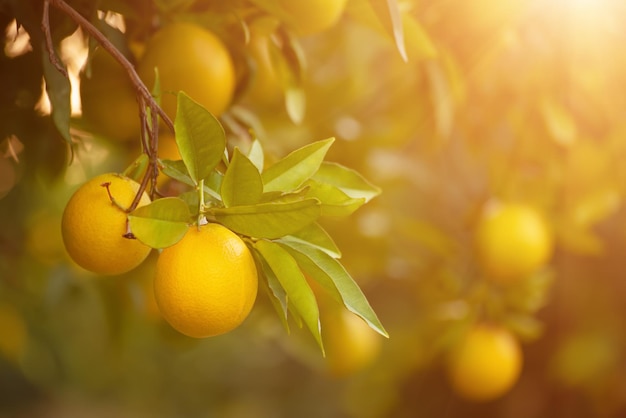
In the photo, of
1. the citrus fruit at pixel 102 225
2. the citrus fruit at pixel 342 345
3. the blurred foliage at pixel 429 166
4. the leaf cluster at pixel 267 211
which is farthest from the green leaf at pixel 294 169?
the citrus fruit at pixel 342 345

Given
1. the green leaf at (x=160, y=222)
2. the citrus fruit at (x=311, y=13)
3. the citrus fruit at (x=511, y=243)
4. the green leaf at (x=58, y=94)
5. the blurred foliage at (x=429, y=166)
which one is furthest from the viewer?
the citrus fruit at (x=511, y=243)

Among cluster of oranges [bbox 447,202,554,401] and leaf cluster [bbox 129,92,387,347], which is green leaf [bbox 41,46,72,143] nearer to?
leaf cluster [bbox 129,92,387,347]

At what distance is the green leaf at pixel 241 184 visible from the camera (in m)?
0.56

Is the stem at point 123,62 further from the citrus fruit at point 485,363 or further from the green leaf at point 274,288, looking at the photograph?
the citrus fruit at point 485,363

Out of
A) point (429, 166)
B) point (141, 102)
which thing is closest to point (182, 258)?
point (141, 102)

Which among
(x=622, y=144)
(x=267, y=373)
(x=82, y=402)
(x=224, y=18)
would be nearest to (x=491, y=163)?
(x=622, y=144)

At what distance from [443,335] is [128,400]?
194cm

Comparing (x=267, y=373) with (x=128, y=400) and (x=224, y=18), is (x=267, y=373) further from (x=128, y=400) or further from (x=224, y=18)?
(x=224, y=18)

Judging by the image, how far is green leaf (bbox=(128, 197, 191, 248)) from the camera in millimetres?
540

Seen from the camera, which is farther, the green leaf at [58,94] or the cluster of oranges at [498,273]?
the cluster of oranges at [498,273]

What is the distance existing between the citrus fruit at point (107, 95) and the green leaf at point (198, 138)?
26 cm

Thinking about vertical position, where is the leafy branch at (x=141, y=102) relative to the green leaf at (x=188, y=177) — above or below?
above

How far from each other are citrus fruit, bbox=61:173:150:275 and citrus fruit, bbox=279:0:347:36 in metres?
0.28

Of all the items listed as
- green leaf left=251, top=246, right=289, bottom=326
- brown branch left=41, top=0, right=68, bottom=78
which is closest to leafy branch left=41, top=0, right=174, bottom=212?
brown branch left=41, top=0, right=68, bottom=78
